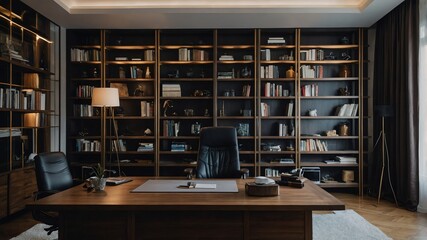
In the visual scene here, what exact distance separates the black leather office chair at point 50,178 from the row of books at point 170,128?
2.33 meters

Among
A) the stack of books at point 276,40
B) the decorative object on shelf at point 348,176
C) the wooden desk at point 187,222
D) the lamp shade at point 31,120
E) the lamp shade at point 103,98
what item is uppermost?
the stack of books at point 276,40

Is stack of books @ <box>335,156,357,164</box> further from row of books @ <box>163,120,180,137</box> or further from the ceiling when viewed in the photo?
row of books @ <box>163,120,180,137</box>

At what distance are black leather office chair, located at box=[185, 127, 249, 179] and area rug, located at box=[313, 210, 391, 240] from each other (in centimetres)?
112

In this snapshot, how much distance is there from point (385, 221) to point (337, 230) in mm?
824

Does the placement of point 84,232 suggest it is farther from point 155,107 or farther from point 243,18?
point 243,18

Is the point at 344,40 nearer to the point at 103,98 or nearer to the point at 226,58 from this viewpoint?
the point at 226,58

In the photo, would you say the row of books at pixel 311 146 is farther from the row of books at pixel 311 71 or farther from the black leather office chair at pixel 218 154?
the black leather office chair at pixel 218 154

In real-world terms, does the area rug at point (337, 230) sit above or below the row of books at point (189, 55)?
below

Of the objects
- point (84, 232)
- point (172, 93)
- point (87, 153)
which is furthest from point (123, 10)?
point (84, 232)

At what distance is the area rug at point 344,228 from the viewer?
3275 millimetres

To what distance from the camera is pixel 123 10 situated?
4.66m

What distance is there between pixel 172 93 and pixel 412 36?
363 centimetres

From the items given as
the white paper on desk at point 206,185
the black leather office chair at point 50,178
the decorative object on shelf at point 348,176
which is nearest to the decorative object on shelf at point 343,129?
the decorative object on shelf at point 348,176

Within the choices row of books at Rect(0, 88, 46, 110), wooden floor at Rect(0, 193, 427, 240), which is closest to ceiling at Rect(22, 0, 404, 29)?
row of books at Rect(0, 88, 46, 110)
